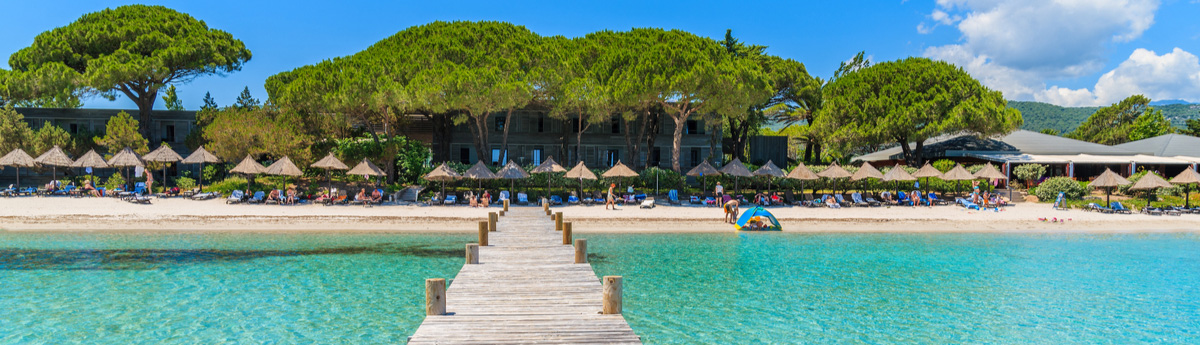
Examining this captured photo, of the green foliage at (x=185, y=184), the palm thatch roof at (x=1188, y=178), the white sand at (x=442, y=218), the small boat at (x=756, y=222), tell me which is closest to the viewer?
the white sand at (x=442, y=218)

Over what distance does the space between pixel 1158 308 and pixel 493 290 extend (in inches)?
494

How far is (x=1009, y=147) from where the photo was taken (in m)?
41.0

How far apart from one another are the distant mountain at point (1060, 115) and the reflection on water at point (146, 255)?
124 metres

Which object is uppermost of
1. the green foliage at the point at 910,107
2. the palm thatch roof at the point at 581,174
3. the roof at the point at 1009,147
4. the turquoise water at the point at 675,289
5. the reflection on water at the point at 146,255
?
the green foliage at the point at 910,107

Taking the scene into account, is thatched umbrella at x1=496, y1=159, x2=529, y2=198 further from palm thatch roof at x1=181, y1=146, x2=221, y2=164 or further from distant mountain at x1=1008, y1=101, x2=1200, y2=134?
distant mountain at x1=1008, y1=101, x2=1200, y2=134

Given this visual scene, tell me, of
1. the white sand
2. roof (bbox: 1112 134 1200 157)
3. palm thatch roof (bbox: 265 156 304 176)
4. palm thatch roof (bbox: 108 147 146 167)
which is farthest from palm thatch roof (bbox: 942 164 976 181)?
palm thatch roof (bbox: 108 147 146 167)

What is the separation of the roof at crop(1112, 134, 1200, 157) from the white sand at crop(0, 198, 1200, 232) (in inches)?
→ 783

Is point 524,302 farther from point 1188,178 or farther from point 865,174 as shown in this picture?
point 1188,178

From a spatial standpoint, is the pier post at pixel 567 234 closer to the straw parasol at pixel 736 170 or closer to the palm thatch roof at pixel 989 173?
the straw parasol at pixel 736 170

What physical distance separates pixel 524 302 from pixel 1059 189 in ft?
102

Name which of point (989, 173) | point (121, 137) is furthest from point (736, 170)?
point (121, 137)

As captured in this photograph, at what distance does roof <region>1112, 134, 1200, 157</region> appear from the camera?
131 ft

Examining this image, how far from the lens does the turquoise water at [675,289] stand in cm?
989

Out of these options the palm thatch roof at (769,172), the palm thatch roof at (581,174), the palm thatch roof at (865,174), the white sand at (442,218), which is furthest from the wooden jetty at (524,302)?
the palm thatch roof at (865,174)
